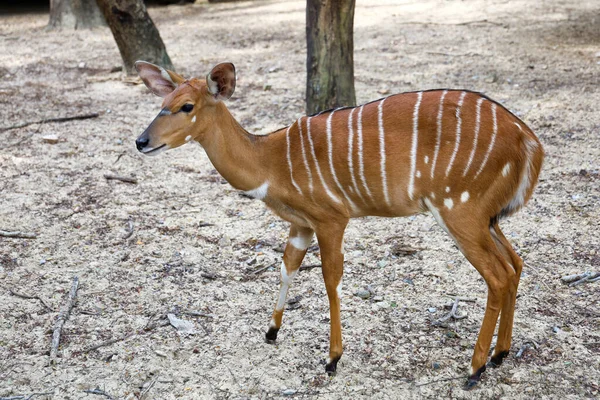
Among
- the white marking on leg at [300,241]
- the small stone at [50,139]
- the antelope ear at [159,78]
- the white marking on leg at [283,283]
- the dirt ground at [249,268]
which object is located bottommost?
the dirt ground at [249,268]

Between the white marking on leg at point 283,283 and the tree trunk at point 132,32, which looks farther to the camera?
the tree trunk at point 132,32

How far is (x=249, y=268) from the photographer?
14.1 ft

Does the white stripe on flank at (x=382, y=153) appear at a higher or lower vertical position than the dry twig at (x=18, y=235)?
higher

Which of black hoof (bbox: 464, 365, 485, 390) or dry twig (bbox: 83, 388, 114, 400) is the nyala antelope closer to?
black hoof (bbox: 464, 365, 485, 390)

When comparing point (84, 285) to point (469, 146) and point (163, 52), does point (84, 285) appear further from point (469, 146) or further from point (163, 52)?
point (163, 52)

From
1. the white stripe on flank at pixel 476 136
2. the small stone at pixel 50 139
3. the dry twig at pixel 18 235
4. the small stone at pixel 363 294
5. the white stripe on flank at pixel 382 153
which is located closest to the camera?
the white stripe on flank at pixel 476 136

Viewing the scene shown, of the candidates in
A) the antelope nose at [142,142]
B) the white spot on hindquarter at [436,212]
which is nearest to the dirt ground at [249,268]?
the white spot on hindquarter at [436,212]

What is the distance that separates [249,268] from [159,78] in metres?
1.48

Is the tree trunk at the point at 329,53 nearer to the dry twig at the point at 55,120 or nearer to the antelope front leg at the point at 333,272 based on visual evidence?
the dry twig at the point at 55,120

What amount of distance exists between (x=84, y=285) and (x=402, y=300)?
73.2 inches

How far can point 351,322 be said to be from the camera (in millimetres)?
3719

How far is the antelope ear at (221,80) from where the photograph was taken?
3037 mm

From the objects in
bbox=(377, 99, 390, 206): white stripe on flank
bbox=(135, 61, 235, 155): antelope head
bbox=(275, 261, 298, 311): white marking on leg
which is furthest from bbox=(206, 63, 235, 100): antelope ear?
bbox=(275, 261, 298, 311): white marking on leg

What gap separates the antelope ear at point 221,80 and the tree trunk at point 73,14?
30.6 ft
